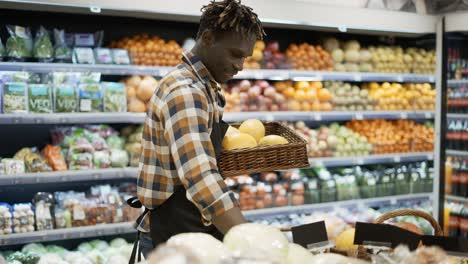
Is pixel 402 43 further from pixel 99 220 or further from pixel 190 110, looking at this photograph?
pixel 190 110

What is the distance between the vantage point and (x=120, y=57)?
13.2 feet

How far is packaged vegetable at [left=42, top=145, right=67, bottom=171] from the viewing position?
3801mm

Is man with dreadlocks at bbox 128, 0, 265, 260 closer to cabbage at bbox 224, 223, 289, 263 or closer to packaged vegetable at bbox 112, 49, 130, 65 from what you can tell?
cabbage at bbox 224, 223, 289, 263

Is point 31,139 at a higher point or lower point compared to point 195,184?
lower

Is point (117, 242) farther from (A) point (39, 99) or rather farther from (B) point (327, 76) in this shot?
(B) point (327, 76)

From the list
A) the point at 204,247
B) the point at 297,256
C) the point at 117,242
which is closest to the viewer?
the point at 204,247

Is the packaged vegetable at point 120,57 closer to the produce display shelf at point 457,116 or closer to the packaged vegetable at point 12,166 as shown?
the packaged vegetable at point 12,166

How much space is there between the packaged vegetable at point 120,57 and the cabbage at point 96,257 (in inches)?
51.3

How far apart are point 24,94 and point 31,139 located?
0.59 metres

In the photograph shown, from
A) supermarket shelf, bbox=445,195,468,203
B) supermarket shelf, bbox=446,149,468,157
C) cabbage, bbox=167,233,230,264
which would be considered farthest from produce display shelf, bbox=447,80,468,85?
cabbage, bbox=167,233,230,264

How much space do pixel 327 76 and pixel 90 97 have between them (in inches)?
80.0

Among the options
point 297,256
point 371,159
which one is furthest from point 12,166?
point 371,159

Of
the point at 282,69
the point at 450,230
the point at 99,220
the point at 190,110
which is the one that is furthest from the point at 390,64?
the point at 190,110

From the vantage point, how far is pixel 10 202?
165 inches
